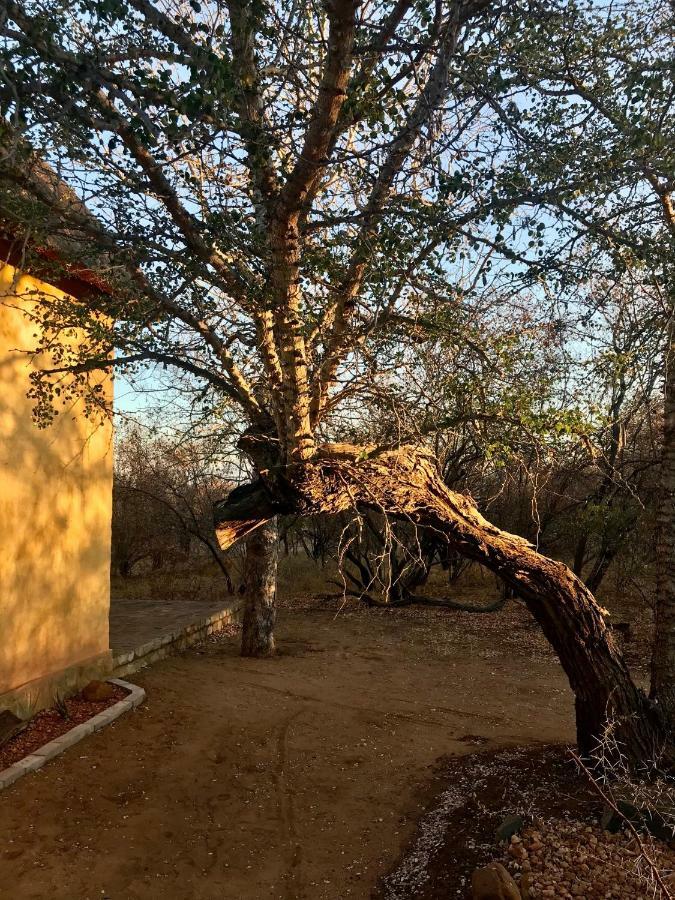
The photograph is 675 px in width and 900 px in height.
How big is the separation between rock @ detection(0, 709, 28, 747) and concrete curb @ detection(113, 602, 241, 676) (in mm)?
2042

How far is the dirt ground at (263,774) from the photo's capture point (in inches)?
160

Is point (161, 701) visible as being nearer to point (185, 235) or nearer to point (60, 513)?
point (60, 513)

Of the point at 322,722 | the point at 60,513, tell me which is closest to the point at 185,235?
the point at 60,513

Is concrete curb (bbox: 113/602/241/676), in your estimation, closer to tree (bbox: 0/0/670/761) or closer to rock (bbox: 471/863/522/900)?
tree (bbox: 0/0/670/761)

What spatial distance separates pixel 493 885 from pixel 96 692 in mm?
4769

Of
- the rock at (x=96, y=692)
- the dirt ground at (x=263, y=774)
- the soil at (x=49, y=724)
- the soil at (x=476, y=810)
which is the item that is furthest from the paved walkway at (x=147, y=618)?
the soil at (x=476, y=810)

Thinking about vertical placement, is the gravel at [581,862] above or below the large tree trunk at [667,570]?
below

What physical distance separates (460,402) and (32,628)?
14.9 feet

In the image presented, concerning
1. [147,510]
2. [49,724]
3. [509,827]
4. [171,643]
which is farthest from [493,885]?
[147,510]

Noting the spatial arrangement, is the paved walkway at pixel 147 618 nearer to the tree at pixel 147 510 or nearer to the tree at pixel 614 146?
the tree at pixel 147 510

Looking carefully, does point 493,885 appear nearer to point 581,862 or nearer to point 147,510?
point 581,862

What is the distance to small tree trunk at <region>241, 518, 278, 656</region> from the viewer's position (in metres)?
9.55

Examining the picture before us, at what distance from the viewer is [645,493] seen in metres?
11.0

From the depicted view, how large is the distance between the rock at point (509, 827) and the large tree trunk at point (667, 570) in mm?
1585
